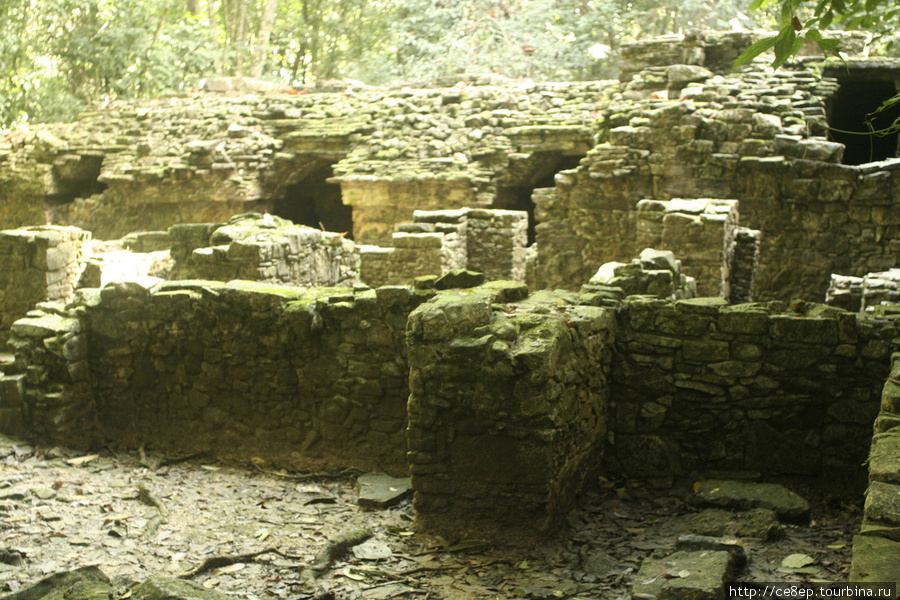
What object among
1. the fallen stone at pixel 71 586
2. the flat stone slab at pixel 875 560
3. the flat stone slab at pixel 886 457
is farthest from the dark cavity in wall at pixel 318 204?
the flat stone slab at pixel 875 560

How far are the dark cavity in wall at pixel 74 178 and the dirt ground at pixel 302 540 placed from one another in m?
12.8

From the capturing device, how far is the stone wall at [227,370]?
633 centimetres

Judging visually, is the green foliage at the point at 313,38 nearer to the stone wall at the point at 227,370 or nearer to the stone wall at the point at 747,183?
the stone wall at the point at 747,183

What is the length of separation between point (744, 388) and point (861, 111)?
11605 mm

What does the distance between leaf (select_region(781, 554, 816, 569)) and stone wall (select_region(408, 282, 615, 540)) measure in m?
1.31

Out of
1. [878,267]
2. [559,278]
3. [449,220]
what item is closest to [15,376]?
[449,220]

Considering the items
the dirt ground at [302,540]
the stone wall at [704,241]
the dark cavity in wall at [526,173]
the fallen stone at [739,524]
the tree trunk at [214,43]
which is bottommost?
the dirt ground at [302,540]

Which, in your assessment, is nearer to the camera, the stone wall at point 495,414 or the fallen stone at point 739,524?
the fallen stone at point 739,524

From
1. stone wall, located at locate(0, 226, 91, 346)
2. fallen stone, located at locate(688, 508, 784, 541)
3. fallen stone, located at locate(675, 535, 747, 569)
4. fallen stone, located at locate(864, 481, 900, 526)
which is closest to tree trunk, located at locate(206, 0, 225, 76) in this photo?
stone wall, located at locate(0, 226, 91, 346)

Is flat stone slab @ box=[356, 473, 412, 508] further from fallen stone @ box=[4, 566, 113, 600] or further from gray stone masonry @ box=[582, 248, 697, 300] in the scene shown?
gray stone masonry @ box=[582, 248, 697, 300]

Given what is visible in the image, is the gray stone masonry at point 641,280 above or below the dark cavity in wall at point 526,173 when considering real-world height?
below

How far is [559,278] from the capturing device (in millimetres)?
13492

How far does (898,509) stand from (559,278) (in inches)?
413

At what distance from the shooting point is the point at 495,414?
196 inches
